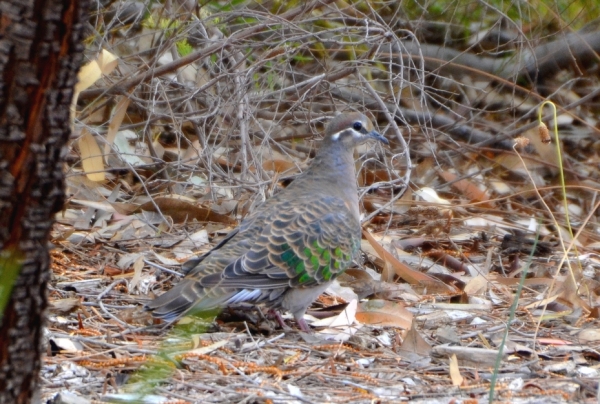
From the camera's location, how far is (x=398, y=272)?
5223 millimetres

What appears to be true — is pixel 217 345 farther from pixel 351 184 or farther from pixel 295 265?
pixel 351 184

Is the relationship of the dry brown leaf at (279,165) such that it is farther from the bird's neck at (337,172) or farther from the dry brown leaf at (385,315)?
the dry brown leaf at (385,315)

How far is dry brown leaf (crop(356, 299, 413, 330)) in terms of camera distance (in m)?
4.33

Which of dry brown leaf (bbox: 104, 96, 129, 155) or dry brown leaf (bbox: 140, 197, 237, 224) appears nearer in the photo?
dry brown leaf (bbox: 104, 96, 129, 155)

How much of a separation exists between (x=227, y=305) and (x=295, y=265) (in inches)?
15.3

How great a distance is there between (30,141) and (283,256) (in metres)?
2.25

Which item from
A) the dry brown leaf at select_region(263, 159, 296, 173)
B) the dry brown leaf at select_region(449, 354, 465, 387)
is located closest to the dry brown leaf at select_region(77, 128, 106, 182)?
the dry brown leaf at select_region(263, 159, 296, 173)

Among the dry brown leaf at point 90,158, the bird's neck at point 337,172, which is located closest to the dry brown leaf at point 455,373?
the bird's neck at point 337,172

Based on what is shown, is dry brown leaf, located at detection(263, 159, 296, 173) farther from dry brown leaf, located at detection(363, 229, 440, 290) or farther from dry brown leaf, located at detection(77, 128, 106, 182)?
dry brown leaf, located at detection(363, 229, 440, 290)

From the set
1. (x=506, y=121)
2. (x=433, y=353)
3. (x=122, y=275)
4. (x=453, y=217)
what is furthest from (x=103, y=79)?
(x=506, y=121)

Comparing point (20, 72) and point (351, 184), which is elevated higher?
point (20, 72)

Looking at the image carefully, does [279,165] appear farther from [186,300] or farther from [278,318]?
[186,300]

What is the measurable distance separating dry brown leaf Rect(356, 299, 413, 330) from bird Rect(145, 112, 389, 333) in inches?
9.2

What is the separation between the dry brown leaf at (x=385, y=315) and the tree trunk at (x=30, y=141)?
239 cm
